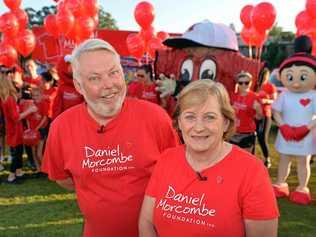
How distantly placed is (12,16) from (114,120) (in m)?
7.76

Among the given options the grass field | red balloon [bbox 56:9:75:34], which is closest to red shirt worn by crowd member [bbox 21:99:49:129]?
the grass field

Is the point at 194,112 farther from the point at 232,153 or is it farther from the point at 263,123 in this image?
the point at 263,123

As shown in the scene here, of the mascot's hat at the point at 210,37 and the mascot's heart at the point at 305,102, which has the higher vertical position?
the mascot's hat at the point at 210,37

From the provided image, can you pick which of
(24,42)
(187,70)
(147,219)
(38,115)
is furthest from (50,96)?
(147,219)

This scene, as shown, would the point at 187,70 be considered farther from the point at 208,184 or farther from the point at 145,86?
the point at 145,86

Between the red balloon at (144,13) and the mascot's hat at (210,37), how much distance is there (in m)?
5.30

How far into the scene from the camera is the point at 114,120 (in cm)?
187

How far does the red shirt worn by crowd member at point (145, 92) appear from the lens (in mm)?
6284

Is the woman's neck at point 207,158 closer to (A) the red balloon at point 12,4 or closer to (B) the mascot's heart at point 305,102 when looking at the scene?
(B) the mascot's heart at point 305,102

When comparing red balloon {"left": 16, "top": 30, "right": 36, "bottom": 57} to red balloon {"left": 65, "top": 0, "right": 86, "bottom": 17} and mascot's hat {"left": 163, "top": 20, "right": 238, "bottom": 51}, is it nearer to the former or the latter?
red balloon {"left": 65, "top": 0, "right": 86, "bottom": 17}

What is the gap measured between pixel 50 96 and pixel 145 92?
1.39 metres

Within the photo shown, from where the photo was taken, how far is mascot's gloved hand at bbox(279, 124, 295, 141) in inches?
184

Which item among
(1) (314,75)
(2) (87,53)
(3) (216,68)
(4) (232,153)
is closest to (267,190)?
(4) (232,153)

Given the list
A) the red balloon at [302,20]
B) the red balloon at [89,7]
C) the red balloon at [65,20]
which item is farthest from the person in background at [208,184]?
the red balloon at [89,7]
